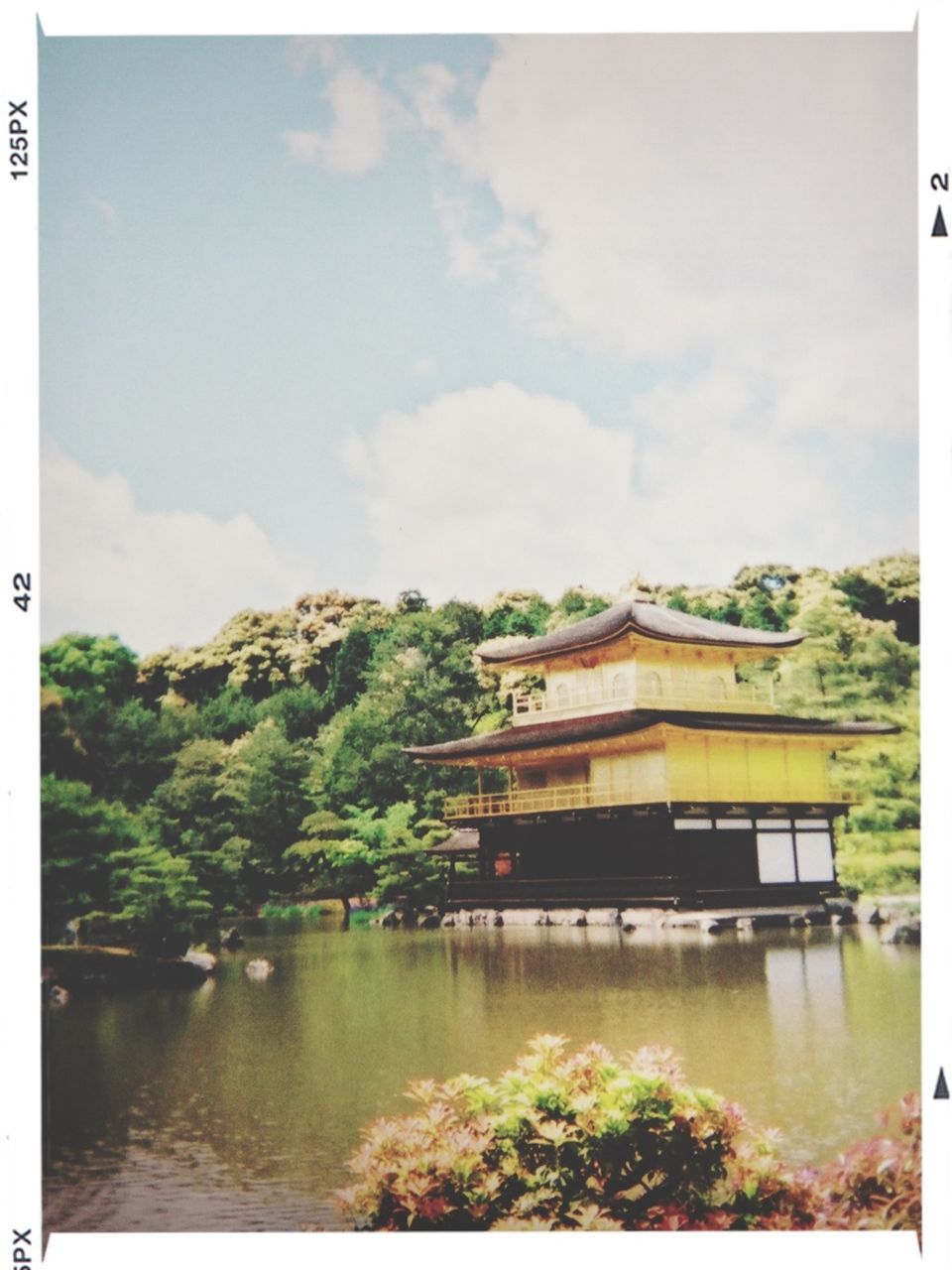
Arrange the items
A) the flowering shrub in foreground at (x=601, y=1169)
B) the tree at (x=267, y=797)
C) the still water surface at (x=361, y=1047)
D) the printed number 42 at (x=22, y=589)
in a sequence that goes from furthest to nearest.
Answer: the tree at (x=267, y=797) → the printed number 42 at (x=22, y=589) → the still water surface at (x=361, y=1047) → the flowering shrub in foreground at (x=601, y=1169)

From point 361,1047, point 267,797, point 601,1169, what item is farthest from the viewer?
point 267,797

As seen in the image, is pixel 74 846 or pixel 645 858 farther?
pixel 645 858

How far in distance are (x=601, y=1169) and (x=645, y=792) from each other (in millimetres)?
1489

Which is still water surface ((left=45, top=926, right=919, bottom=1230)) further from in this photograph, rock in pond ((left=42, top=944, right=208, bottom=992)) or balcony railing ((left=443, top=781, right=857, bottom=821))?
balcony railing ((left=443, top=781, right=857, bottom=821))

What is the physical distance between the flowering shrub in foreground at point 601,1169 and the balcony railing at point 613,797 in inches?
45.4

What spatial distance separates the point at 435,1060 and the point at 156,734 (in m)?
1.64

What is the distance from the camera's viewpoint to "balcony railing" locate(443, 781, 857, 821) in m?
4.70

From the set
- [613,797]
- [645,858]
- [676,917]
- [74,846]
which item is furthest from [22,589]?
[676,917]

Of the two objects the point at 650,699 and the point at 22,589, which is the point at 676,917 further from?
the point at 22,589

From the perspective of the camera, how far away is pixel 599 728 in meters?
4.71

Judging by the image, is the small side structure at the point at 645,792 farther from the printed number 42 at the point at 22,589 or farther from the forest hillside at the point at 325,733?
the printed number 42 at the point at 22,589

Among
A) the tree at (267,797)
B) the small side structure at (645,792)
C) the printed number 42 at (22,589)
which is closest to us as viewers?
the printed number 42 at (22,589)

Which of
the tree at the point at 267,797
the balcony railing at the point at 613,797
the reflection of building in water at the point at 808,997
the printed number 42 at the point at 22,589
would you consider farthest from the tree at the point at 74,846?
the reflection of building in water at the point at 808,997

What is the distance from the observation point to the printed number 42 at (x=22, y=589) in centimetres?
428
